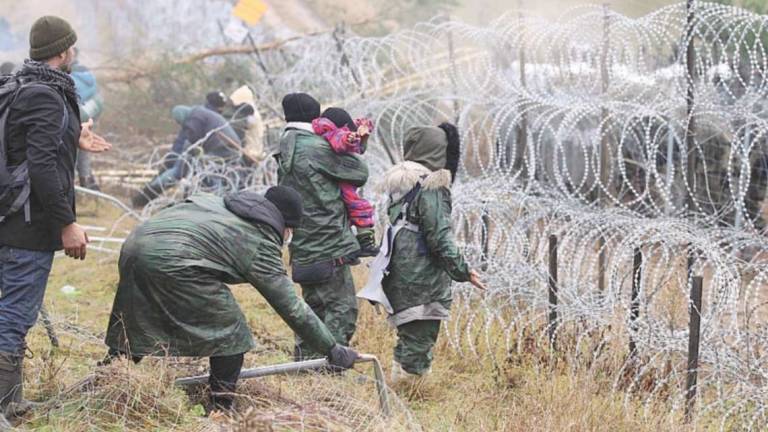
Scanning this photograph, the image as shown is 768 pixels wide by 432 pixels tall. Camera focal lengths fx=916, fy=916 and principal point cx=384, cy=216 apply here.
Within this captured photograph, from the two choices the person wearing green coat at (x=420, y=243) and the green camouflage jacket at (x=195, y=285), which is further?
the person wearing green coat at (x=420, y=243)

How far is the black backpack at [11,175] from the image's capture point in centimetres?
370

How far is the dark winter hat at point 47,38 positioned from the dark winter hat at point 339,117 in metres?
1.63

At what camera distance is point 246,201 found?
3846 mm

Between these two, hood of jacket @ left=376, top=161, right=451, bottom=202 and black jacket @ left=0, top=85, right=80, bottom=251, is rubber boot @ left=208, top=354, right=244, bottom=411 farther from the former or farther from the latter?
hood of jacket @ left=376, top=161, right=451, bottom=202

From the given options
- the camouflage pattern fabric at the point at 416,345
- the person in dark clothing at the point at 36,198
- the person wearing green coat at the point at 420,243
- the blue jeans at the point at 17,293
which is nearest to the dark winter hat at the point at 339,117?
the person wearing green coat at the point at 420,243

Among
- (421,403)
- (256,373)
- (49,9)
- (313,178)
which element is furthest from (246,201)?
(49,9)

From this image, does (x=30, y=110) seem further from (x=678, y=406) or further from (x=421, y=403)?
(x=678, y=406)

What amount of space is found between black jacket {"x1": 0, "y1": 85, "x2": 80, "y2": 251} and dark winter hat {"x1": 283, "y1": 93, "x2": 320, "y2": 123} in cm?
153

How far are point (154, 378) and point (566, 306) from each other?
7.51 feet

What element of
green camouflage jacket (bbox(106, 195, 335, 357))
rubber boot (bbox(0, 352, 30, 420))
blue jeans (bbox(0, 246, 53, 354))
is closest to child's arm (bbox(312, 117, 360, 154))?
green camouflage jacket (bbox(106, 195, 335, 357))

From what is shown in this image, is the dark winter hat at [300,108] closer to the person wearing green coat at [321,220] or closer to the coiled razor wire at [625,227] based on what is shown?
the person wearing green coat at [321,220]

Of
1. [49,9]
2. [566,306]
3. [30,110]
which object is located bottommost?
[566,306]

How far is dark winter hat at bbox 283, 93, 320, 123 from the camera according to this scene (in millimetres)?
5105

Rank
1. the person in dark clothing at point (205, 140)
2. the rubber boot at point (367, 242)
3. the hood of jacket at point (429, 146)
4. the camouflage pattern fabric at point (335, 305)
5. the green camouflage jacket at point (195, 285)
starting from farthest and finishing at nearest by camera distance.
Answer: the person in dark clothing at point (205, 140) → the rubber boot at point (367, 242) → the camouflage pattern fabric at point (335, 305) → the hood of jacket at point (429, 146) → the green camouflage jacket at point (195, 285)
